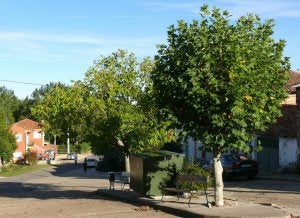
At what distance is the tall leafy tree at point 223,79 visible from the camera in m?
14.0

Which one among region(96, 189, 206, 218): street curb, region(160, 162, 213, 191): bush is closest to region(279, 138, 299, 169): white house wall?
region(96, 189, 206, 218): street curb

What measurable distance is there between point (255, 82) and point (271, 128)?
19.9m

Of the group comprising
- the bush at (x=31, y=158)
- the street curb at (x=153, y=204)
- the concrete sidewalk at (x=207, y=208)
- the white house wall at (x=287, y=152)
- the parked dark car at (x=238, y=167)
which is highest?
the white house wall at (x=287, y=152)

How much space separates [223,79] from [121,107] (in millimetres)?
8513

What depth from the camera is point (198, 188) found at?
56.9 feet

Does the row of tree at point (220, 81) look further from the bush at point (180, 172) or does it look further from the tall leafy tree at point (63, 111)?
the tall leafy tree at point (63, 111)

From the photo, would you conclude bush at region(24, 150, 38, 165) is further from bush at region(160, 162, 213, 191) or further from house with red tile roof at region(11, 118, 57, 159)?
bush at region(160, 162, 213, 191)

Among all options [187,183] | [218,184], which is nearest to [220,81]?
[218,184]

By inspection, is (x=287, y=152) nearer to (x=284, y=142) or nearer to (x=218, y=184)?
(x=284, y=142)

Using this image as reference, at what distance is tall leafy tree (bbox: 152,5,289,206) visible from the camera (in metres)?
14.0

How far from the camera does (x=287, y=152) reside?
30578 mm

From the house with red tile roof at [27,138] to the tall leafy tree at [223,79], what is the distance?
7525 centimetres

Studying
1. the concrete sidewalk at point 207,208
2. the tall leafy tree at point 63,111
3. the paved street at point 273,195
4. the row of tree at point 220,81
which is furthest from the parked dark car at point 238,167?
the row of tree at point 220,81

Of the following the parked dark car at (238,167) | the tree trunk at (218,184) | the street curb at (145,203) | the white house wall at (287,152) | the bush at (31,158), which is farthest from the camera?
the bush at (31,158)
